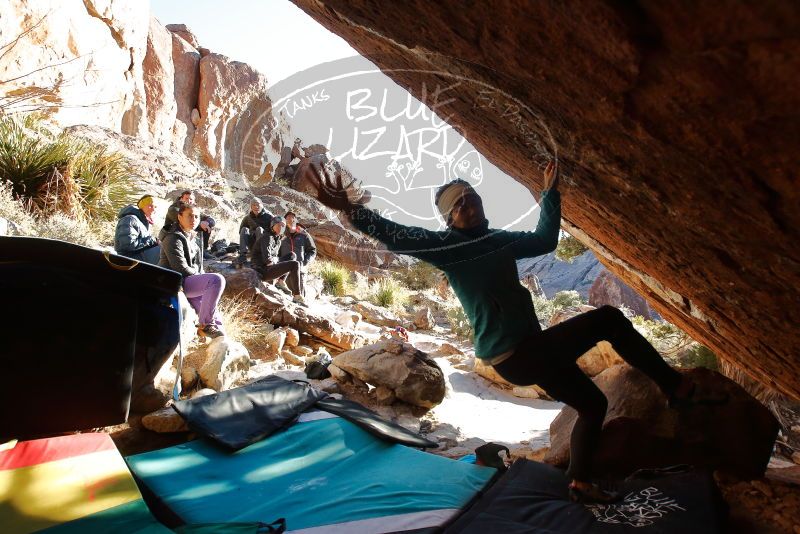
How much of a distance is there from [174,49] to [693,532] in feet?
79.6

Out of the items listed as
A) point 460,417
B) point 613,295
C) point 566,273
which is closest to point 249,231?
point 460,417

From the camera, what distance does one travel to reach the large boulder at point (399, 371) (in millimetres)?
5262

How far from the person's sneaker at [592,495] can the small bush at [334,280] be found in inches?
370

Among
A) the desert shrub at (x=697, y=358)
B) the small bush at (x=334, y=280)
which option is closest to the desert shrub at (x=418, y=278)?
the small bush at (x=334, y=280)

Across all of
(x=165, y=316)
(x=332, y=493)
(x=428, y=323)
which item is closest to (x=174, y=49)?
(x=428, y=323)

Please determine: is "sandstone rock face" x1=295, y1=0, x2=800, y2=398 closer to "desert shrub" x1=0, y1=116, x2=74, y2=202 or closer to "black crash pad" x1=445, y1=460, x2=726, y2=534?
"black crash pad" x1=445, y1=460, x2=726, y2=534

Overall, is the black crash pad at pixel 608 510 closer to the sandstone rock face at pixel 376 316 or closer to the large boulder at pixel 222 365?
the large boulder at pixel 222 365

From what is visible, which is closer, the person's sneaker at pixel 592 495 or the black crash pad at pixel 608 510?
the black crash pad at pixel 608 510

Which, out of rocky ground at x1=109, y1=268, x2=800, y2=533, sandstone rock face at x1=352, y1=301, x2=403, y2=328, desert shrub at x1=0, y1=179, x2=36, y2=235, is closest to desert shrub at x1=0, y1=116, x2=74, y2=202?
desert shrub at x1=0, y1=179, x2=36, y2=235

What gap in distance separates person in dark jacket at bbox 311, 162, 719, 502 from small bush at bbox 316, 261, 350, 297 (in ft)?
31.5

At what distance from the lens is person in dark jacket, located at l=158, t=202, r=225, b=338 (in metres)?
4.84

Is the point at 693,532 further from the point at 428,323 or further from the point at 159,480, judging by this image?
the point at 428,323

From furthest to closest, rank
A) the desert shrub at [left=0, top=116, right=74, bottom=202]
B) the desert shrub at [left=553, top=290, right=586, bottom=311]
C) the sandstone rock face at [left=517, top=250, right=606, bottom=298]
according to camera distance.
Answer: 1. the sandstone rock face at [left=517, top=250, right=606, bottom=298]
2. the desert shrub at [left=553, top=290, right=586, bottom=311]
3. the desert shrub at [left=0, top=116, right=74, bottom=202]

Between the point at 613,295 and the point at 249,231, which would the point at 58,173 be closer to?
the point at 249,231
